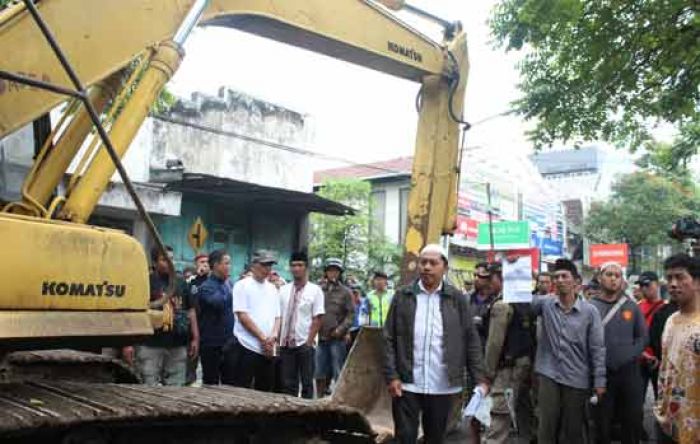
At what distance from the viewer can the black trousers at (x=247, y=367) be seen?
7098 mm

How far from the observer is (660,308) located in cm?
765

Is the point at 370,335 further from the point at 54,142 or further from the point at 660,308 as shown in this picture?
the point at 54,142

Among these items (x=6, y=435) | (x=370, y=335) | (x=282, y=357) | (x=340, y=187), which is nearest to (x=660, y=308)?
(x=370, y=335)

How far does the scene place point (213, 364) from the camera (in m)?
7.33

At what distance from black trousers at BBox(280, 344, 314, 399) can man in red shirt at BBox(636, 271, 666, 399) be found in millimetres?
3328

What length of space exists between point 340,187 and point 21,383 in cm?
2006

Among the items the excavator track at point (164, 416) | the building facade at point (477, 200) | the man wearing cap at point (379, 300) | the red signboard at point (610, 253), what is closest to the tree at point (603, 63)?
the man wearing cap at point (379, 300)

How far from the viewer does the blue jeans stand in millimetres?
9234

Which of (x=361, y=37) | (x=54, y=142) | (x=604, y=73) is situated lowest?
(x=54, y=142)

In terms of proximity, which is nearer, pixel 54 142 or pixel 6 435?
pixel 6 435

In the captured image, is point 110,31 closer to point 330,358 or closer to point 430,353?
point 430,353

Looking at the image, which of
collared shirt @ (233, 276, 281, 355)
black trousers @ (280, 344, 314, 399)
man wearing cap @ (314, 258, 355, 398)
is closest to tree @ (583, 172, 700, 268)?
man wearing cap @ (314, 258, 355, 398)

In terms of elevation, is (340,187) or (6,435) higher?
(340,187)

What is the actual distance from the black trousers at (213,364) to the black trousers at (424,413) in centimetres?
272
